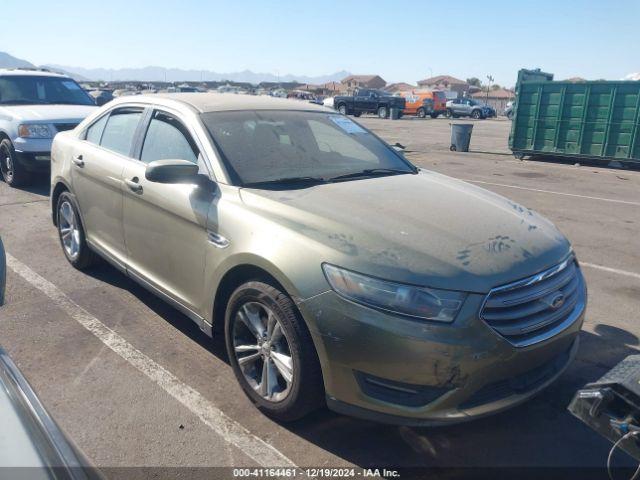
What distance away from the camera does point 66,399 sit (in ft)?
10.7

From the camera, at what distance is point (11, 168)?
29.4 feet

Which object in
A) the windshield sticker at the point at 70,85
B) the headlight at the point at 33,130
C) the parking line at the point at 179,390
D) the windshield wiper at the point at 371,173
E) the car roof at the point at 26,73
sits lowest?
the parking line at the point at 179,390

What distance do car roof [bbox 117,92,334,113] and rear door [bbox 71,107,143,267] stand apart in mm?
172

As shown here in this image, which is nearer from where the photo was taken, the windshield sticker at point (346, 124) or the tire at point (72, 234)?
the windshield sticker at point (346, 124)

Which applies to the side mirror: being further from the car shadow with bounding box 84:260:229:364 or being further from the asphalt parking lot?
the asphalt parking lot

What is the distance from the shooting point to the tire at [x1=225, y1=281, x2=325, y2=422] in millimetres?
2783

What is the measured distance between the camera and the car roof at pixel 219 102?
13.2 ft

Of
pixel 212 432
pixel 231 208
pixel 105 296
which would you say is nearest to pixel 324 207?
pixel 231 208

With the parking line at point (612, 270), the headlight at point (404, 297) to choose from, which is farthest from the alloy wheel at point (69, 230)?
the parking line at point (612, 270)

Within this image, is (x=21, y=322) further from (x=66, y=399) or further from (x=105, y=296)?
(x=66, y=399)

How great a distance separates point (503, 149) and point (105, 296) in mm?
16873

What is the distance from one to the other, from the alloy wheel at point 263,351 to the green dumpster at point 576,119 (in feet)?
45.2

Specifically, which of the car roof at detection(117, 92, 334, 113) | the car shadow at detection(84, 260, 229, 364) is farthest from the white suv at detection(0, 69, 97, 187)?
the car roof at detection(117, 92, 334, 113)

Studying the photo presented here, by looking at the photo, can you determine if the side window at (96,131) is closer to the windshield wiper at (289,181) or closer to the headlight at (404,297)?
the windshield wiper at (289,181)
